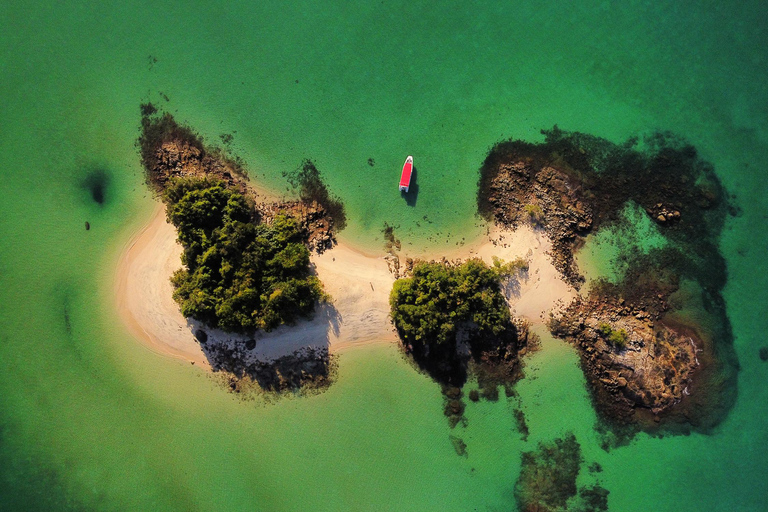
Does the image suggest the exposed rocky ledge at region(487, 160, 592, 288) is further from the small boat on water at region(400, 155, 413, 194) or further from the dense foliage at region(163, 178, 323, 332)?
the dense foliage at region(163, 178, 323, 332)

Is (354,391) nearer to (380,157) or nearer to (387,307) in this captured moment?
(387,307)

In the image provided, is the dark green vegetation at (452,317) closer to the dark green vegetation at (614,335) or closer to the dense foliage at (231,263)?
the dark green vegetation at (614,335)

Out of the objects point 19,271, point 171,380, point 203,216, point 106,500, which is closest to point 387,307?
point 203,216

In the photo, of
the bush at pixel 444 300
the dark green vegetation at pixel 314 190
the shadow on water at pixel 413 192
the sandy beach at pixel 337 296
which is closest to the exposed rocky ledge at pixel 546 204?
the sandy beach at pixel 337 296

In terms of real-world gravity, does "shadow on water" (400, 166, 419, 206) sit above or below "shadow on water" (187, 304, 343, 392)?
above

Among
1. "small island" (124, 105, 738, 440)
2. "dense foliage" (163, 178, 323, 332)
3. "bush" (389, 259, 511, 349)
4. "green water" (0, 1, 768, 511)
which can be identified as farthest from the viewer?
"green water" (0, 1, 768, 511)

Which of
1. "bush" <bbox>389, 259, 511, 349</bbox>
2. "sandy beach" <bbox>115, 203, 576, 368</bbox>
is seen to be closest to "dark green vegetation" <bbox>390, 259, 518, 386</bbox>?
"bush" <bbox>389, 259, 511, 349</bbox>
